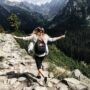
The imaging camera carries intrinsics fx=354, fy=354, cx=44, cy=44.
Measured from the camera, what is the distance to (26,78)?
14.0 meters

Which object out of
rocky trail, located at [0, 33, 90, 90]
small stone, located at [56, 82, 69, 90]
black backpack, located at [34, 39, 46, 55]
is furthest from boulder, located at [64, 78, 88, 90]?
black backpack, located at [34, 39, 46, 55]

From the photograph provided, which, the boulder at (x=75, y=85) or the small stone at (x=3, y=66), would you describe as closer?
the boulder at (x=75, y=85)

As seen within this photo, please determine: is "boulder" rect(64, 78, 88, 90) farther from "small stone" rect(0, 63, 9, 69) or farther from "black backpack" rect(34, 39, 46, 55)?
"small stone" rect(0, 63, 9, 69)

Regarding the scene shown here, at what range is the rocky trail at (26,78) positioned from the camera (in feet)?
41.5

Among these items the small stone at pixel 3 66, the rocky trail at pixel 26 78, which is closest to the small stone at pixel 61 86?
the rocky trail at pixel 26 78

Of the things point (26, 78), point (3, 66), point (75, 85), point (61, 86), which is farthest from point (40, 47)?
point (3, 66)

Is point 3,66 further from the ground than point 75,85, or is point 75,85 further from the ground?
point 75,85

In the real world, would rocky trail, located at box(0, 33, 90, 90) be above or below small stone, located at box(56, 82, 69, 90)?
below

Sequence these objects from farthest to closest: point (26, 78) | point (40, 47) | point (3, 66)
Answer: point (3, 66) < point (26, 78) < point (40, 47)

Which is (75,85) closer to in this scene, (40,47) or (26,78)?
(40,47)

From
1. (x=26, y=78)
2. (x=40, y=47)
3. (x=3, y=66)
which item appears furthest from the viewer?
(x=3, y=66)

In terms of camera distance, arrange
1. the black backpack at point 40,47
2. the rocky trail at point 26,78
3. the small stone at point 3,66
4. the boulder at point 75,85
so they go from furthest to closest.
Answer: the small stone at point 3,66 → the black backpack at point 40,47 → the rocky trail at point 26,78 → the boulder at point 75,85

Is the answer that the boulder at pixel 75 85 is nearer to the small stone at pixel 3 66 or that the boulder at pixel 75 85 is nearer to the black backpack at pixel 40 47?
the black backpack at pixel 40 47

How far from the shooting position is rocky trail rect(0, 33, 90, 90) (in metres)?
12.6
